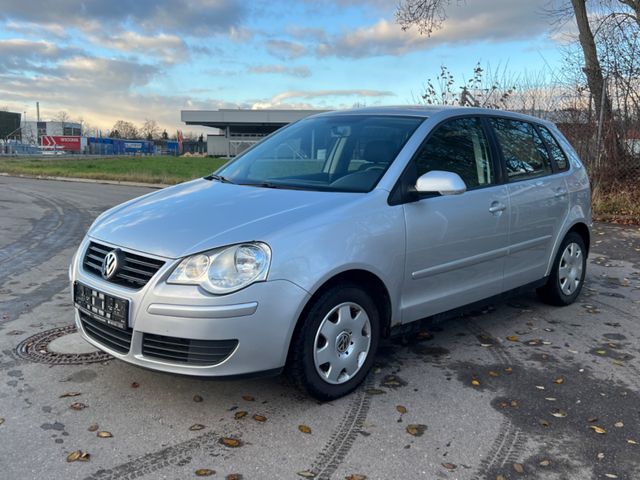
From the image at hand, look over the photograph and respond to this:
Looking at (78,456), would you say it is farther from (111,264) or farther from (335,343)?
(335,343)

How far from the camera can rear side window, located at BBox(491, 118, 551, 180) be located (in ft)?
15.2

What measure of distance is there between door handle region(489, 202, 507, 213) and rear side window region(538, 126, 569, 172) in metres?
1.25

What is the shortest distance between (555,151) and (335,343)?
3.25 metres

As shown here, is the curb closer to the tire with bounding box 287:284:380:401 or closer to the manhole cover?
the manhole cover

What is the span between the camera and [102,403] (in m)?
3.35

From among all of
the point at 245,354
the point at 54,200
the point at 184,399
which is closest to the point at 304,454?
the point at 245,354

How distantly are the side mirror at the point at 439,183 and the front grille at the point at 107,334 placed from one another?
1.95 metres

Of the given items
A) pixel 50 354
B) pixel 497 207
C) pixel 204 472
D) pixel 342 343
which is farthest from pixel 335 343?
pixel 50 354

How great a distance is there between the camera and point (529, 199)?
185 inches

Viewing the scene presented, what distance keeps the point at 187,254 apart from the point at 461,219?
200 cm

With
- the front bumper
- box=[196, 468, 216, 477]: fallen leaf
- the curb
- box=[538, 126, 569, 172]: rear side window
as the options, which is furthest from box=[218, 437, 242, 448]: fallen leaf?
the curb

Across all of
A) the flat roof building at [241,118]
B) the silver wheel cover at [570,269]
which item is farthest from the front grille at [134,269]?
the flat roof building at [241,118]

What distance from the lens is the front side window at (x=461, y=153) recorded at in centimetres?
397

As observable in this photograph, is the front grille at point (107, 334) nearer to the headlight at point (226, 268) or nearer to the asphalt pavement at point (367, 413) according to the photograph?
the asphalt pavement at point (367, 413)
